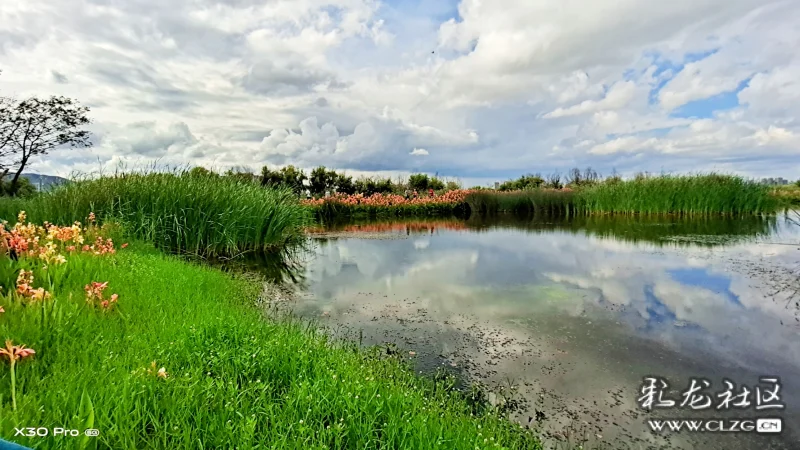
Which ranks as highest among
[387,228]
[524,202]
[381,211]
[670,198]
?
[670,198]

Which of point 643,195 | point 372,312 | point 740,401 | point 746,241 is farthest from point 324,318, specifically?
point 643,195

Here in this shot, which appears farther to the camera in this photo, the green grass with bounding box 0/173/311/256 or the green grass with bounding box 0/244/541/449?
the green grass with bounding box 0/173/311/256

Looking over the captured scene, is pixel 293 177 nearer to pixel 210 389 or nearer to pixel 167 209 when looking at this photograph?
pixel 167 209

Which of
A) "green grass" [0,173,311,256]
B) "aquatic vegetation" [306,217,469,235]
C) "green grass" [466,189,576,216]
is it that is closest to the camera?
"green grass" [0,173,311,256]

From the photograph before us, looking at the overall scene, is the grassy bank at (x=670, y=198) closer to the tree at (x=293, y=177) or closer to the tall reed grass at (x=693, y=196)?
the tall reed grass at (x=693, y=196)

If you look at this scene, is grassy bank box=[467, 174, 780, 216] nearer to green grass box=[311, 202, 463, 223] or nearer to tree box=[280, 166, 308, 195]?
green grass box=[311, 202, 463, 223]

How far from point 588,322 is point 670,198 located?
50.8 feet

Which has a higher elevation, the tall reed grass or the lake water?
the tall reed grass

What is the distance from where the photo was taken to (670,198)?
54.5ft

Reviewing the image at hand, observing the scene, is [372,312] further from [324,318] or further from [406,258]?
[406,258]

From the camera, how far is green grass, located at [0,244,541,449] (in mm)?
1612

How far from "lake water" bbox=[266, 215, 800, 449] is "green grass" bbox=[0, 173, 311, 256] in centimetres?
163

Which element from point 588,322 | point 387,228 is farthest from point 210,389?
point 387,228

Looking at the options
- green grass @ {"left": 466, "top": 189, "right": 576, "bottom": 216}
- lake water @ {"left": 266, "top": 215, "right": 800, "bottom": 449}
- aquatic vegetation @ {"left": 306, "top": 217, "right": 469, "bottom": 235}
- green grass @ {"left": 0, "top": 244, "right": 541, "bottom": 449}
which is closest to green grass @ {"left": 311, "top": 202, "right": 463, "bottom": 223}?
green grass @ {"left": 466, "top": 189, "right": 576, "bottom": 216}
